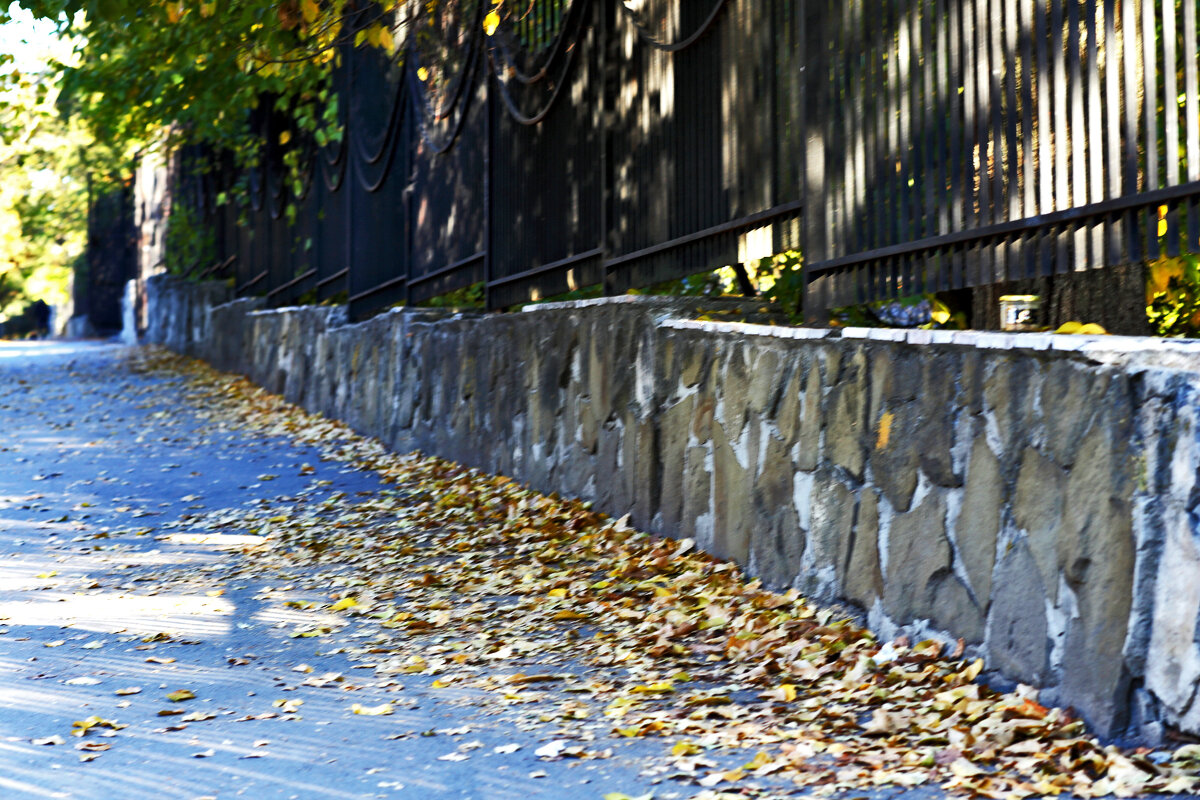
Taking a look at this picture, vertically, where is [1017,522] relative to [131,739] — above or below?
above

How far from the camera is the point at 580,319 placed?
25.6 ft

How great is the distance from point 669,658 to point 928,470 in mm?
1188

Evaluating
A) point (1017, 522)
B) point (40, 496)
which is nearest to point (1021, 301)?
point (1017, 522)

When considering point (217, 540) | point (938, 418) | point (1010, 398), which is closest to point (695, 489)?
point (938, 418)

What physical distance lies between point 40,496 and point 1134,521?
7.95 metres

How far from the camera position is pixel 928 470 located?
14.3 feet

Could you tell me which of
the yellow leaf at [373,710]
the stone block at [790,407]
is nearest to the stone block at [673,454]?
the stone block at [790,407]

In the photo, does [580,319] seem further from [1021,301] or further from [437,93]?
[437,93]

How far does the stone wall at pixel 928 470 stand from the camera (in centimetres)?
333

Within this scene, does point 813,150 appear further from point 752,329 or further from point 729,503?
point 729,503

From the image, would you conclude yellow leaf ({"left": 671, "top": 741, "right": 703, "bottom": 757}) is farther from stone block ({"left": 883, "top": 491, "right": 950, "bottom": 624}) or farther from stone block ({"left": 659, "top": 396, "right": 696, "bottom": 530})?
stone block ({"left": 659, "top": 396, "right": 696, "bottom": 530})

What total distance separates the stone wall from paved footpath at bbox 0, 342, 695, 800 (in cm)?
115

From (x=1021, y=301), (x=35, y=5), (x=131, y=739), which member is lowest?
(x=131, y=739)

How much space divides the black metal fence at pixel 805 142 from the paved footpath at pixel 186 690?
205cm
